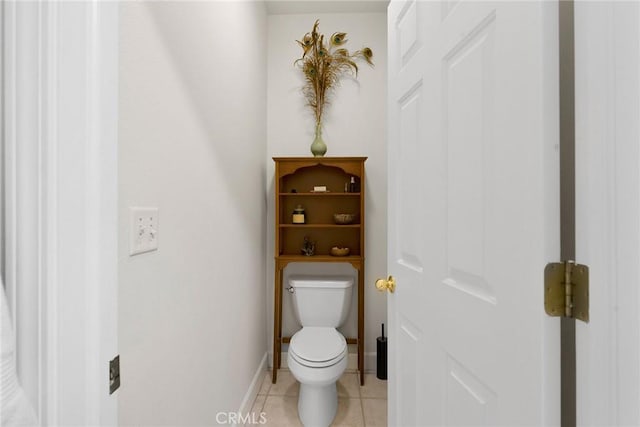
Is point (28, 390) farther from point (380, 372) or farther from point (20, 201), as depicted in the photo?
point (380, 372)

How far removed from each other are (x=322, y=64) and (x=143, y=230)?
1.98m

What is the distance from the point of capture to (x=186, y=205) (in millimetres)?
1076

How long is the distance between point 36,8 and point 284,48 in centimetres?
213

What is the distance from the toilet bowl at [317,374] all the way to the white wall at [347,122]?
24.3 inches

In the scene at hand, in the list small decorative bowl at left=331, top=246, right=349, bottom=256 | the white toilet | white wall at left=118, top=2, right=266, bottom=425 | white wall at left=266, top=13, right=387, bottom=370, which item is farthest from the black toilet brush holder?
white wall at left=118, top=2, right=266, bottom=425

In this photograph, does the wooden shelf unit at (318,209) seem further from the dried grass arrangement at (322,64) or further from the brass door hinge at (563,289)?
the brass door hinge at (563,289)

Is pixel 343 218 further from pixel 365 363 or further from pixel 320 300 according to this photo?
pixel 365 363

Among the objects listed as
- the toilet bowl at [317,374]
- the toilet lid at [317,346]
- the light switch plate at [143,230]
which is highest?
the light switch plate at [143,230]

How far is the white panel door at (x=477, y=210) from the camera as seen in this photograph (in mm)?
527

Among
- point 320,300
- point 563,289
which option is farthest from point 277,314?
point 563,289

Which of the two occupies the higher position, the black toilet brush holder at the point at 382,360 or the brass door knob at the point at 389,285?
the brass door knob at the point at 389,285

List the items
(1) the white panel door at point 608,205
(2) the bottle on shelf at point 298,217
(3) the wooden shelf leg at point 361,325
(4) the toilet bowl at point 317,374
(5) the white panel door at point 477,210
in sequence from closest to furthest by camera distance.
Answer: (1) the white panel door at point 608,205, (5) the white panel door at point 477,210, (4) the toilet bowl at point 317,374, (3) the wooden shelf leg at point 361,325, (2) the bottle on shelf at point 298,217

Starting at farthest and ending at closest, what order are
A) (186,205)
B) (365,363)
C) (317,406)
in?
(365,363) → (317,406) → (186,205)
